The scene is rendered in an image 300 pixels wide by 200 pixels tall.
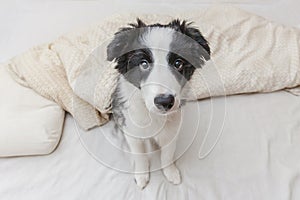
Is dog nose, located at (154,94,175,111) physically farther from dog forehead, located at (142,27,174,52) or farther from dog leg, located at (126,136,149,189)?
dog leg, located at (126,136,149,189)

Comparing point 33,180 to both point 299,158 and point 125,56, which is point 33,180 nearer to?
point 125,56

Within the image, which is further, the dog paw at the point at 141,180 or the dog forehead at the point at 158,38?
the dog paw at the point at 141,180

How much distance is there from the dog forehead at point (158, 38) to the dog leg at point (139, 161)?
0.33 meters


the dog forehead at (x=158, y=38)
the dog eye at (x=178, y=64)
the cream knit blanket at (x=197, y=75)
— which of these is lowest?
the cream knit blanket at (x=197, y=75)

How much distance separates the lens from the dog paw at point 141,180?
3.34 ft

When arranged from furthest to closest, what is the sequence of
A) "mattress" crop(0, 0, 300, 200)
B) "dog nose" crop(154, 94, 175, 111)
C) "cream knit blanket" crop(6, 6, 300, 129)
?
"cream knit blanket" crop(6, 6, 300, 129) < "mattress" crop(0, 0, 300, 200) < "dog nose" crop(154, 94, 175, 111)

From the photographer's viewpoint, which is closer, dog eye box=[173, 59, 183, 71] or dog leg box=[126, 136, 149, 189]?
dog eye box=[173, 59, 183, 71]

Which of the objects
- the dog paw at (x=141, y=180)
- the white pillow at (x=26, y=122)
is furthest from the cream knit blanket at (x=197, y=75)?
the dog paw at (x=141, y=180)

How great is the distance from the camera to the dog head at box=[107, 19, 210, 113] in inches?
31.1

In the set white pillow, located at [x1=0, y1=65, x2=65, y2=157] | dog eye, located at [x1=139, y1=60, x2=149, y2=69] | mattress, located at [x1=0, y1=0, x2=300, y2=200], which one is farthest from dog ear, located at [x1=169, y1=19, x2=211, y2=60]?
white pillow, located at [x1=0, y1=65, x2=65, y2=157]

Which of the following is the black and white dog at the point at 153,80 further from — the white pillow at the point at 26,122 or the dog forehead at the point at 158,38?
the white pillow at the point at 26,122

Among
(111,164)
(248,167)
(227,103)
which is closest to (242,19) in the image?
(227,103)

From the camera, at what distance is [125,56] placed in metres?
0.86

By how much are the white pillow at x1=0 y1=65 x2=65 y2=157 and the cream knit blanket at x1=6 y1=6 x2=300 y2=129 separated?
3 centimetres
